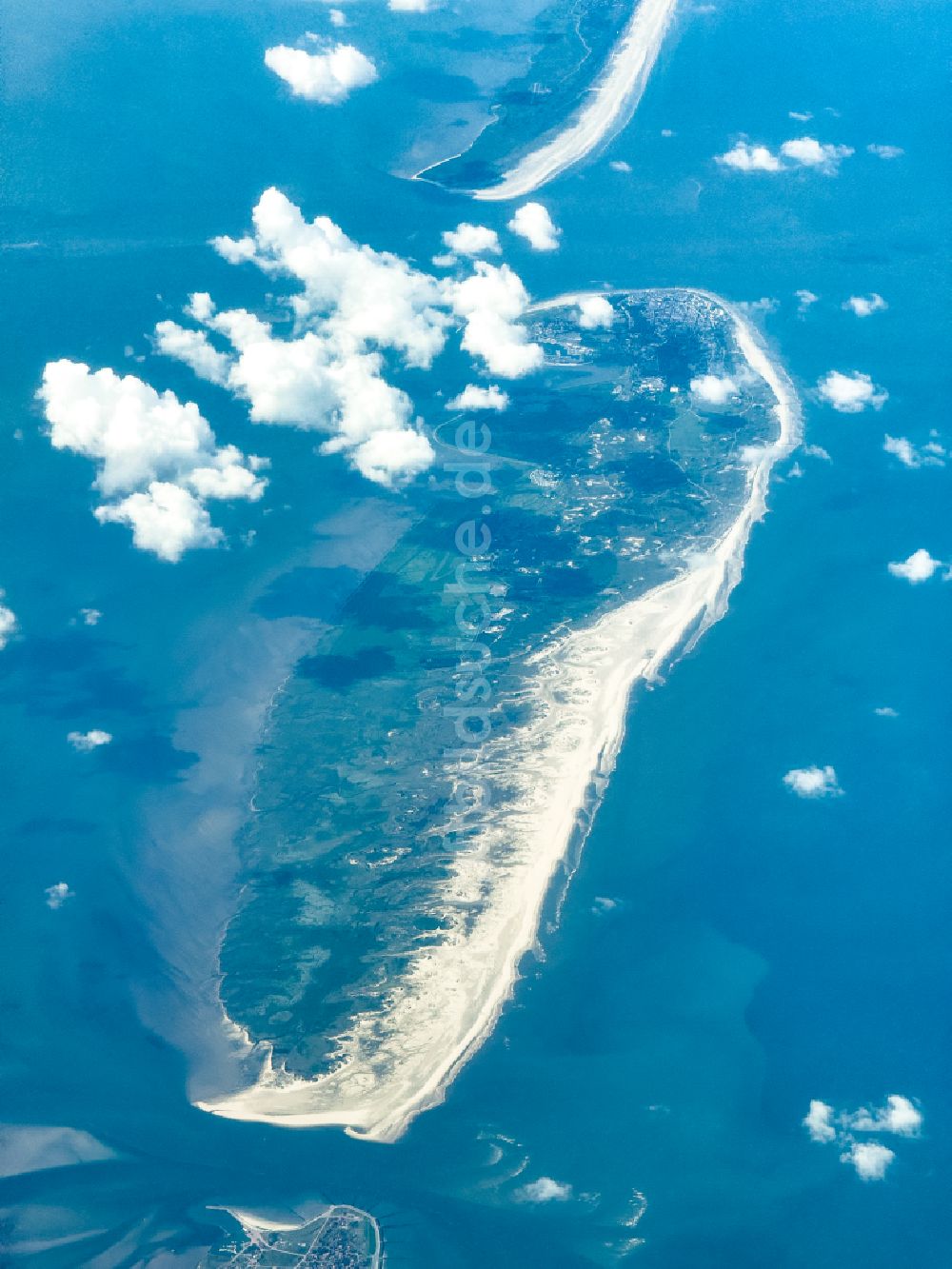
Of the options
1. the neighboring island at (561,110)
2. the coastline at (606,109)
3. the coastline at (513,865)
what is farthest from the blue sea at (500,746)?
the coastline at (606,109)

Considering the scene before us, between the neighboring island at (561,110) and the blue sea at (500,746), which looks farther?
the neighboring island at (561,110)

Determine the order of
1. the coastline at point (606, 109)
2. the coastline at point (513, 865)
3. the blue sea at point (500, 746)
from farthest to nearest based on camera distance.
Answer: the coastline at point (606, 109) → the coastline at point (513, 865) → the blue sea at point (500, 746)

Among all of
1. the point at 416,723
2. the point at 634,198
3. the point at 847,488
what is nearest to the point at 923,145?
the point at 634,198

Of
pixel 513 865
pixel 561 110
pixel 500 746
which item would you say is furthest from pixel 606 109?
pixel 513 865

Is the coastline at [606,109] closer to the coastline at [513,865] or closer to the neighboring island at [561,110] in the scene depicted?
the neighboring island at [561,110]

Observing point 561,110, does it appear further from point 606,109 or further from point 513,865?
point 513,865

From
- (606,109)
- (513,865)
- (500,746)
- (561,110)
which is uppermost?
(606,109)

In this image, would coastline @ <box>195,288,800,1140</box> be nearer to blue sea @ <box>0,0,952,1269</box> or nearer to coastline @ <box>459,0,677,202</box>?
blue sea @ <box>0,0,952,1269</box>
